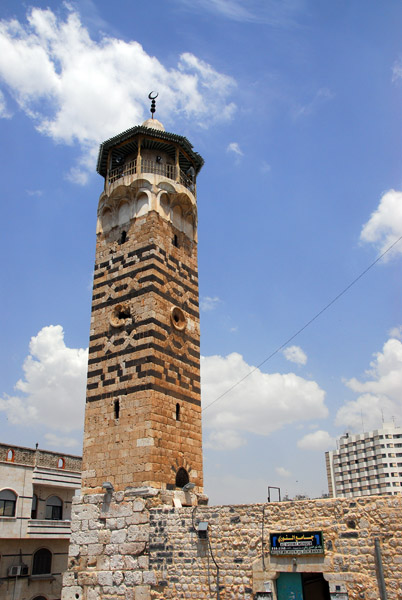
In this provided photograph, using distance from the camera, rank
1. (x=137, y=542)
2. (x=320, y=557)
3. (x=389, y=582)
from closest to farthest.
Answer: (x=389, y=582)
(x=320, y=557)
(x=137, y=542)

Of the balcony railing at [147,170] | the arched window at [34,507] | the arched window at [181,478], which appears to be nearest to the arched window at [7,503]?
the arched window at [34,507]

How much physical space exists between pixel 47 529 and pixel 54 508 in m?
1.74

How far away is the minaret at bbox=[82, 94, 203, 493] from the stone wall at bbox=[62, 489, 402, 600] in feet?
3.41

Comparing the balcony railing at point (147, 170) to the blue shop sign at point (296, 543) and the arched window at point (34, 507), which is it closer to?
the blue shop sign at point (296, 543)

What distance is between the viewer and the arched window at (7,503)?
883 inches

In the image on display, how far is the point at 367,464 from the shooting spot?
3398 inches

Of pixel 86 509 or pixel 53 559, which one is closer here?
pixel 86 509

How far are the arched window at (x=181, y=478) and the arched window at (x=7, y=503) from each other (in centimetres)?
1172

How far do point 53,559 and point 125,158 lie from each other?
19.4m

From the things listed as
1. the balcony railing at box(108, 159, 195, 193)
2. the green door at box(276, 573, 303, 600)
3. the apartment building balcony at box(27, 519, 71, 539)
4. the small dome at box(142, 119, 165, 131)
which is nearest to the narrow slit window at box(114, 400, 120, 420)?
the green door at box(276, 573, 303, 600)

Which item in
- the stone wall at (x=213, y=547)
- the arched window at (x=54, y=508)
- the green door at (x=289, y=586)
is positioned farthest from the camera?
the arched window at (x=54, y=508)

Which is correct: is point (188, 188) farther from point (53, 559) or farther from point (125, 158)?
point (53, 559)

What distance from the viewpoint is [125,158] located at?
1989 cm

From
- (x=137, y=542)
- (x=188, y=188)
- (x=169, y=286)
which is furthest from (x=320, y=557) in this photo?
(x=188, y=188)
